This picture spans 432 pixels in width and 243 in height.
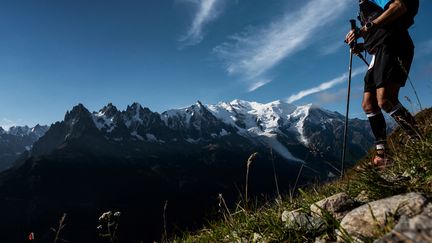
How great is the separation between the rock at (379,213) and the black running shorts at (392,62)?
4.51m

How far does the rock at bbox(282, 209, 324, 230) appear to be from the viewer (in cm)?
430

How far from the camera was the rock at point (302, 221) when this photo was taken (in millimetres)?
4305

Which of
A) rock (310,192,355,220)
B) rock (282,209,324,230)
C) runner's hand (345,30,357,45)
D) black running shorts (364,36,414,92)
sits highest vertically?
runner's hand (345,30,357,45)

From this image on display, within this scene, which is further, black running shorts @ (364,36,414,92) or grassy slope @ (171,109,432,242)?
black running shorts @ (364,36,414,92)

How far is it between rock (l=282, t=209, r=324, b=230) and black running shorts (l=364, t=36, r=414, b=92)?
4.00 metres

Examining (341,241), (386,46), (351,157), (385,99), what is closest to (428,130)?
(351,157)

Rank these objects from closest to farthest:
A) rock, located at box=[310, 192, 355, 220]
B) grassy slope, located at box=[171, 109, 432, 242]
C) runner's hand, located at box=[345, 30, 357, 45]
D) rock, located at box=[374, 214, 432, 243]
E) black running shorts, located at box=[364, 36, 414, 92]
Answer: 1. rock, located at box=[374, 214, 432, 243]
2. grassy slope, located at box=[171, 109, 432, 242]
3. rock, located at box=[310, 192, 355, 220]
4. black running shorts, located at box=[364, 36, 414, 92]
5. runner's hand, located at box=[345, 30, 357, 45]

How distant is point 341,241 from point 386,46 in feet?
16.9

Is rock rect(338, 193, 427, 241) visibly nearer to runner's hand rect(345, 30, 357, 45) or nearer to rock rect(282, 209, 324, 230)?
rock rect(282, 209, 324, 230)

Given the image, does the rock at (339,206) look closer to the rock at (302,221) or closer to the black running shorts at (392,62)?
the rock at (302,221)

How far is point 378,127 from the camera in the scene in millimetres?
8352

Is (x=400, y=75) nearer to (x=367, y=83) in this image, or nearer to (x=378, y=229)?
(x=367, y=83)

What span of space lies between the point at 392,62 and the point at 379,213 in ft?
15.8

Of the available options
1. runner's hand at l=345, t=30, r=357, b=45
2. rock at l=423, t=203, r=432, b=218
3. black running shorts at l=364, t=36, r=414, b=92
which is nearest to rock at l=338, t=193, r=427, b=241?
rock at l=423, t=203, r=432, b=218
